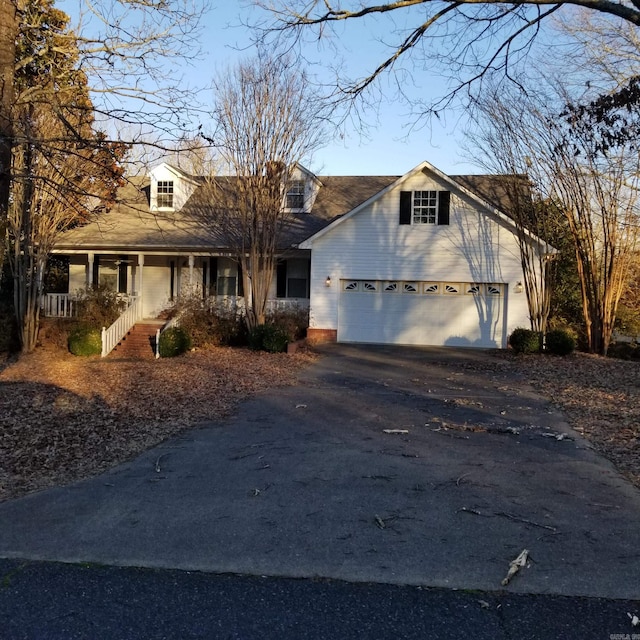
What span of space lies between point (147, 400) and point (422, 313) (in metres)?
12.1

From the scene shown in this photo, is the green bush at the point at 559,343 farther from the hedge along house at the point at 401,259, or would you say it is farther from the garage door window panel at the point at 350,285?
the garage door window panel at the point at 350,285

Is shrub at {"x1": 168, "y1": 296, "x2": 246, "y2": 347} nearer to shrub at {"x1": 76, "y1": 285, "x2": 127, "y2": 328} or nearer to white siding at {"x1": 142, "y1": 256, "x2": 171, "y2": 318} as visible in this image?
shrub at {"x1": 76, "y1": 285, "x2": 127, "y2": 328}

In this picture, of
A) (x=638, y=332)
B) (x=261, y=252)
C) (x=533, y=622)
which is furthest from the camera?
(x=638, y=332)

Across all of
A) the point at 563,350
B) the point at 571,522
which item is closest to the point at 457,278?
the point at 563,350

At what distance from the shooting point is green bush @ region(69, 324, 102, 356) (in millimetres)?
17500

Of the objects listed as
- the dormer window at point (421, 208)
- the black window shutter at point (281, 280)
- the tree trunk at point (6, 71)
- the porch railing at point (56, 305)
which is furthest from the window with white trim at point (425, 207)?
the tree trunk at point (6, 71)

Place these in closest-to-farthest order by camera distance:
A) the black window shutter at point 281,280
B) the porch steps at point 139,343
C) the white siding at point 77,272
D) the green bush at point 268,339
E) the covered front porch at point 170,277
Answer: the green bush at point 268,339
the porch steps at point 139,343
the covered front porch at point 170,277
the black window shutter at point 281,280
the white siding at point 77,272

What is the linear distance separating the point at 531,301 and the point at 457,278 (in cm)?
248

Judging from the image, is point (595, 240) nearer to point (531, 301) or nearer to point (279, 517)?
point (531, 301)

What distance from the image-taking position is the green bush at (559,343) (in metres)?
17.6

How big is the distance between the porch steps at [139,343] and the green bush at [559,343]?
37.9ft

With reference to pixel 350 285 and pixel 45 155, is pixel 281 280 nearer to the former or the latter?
pixel 350 285

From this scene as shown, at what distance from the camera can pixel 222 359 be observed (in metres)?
15.5

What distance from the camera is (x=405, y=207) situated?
20312 millimetres
